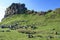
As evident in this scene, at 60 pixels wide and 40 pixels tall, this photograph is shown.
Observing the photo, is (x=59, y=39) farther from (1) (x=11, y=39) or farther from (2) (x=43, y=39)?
(1) (x=11, y=39)

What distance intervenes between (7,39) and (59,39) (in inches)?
1020

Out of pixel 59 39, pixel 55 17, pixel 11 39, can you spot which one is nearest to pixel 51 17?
pixel 55 17

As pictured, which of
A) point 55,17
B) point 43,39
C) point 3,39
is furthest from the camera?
point 55,17

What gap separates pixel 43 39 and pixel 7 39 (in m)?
17.5

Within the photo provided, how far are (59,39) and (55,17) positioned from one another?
10588 cm

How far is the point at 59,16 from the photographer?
200 metres

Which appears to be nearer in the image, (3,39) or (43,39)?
(3,39)

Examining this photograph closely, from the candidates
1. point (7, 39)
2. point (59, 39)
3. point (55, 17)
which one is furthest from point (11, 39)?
point (55, 17)

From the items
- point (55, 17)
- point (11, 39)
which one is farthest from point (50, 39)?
point (55, 17)

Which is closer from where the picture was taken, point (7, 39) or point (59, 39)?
point (7, 39)

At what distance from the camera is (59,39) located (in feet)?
307

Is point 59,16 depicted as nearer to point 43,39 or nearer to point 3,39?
point 43,39

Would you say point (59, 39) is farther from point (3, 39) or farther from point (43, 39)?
point (3, 39)

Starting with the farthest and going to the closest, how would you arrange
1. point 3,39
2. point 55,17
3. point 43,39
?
point 55,17 < point 43,39 < point 3,39
